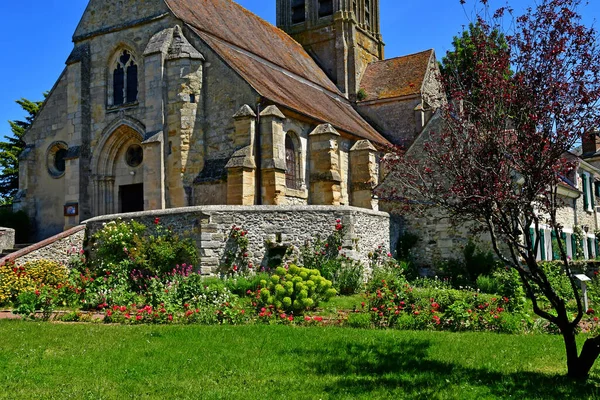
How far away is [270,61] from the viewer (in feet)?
76.9

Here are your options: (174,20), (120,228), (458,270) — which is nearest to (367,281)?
(458,270)

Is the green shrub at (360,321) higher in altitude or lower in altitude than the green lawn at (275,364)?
higher

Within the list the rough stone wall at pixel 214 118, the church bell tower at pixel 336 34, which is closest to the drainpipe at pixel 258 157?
the rough stone wall at pixel 214 118

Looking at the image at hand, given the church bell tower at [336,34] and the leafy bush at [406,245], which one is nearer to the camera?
the leafy bush at [406,245]

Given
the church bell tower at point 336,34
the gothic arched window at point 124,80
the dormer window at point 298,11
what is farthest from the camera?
the dormer window at point 298,11

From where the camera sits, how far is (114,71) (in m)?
21.4

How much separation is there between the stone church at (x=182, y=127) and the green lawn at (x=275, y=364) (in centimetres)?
941

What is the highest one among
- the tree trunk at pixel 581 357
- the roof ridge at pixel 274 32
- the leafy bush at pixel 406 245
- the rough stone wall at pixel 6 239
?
the roof ridge at pixel 274 32

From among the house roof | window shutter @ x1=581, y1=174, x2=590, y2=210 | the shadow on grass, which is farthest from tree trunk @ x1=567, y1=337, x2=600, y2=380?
window shutter @ x1=581, y1=174, x2=590, y2=210

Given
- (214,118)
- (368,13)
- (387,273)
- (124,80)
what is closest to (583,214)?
(387,273)

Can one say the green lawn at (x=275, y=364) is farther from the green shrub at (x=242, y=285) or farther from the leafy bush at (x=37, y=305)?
the green shrub at (x=242, y=285)

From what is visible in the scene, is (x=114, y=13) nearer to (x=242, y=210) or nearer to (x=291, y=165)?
(x=291, y=165)

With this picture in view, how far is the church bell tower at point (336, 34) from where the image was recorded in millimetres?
29266

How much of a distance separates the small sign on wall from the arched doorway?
62 centimetres
